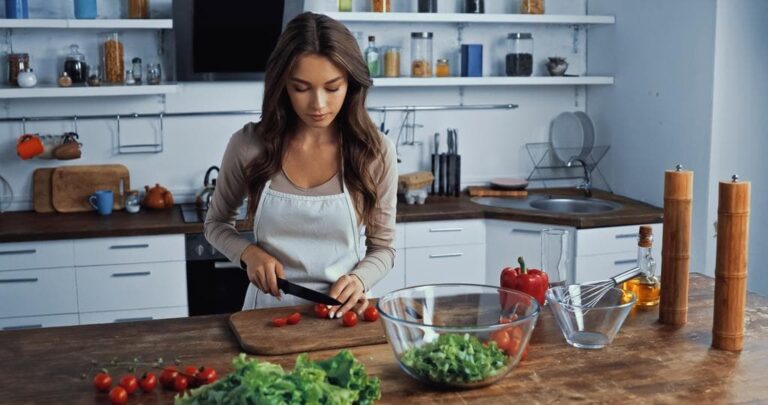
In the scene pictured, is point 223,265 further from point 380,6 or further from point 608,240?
point 608,240

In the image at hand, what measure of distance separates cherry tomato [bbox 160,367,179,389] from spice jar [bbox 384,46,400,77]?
2.92 meters

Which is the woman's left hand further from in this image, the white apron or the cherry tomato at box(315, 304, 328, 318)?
the white apron

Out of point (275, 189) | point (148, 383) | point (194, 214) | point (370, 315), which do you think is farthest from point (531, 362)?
point (194, 214)

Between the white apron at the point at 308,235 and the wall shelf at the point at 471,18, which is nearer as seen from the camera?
the white apron at the point at 308,235

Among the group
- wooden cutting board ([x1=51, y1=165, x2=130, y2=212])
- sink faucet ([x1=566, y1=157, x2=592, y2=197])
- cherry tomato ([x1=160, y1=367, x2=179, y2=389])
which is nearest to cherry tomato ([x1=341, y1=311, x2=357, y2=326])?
cherry tomato ([x1=160, y1=367, x2=179, y2=389])

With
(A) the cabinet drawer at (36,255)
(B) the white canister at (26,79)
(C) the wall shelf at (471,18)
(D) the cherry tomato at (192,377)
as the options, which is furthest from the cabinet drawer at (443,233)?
(D) the cherry tomato at (192,377)

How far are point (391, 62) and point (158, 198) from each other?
1.33 m

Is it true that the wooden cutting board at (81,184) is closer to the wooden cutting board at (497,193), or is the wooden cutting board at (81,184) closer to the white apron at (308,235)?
the wooden cutting board at (497,193)

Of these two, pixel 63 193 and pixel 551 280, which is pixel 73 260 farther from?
pixel 551 280

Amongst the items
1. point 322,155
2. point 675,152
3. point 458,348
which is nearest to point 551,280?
point 458,348

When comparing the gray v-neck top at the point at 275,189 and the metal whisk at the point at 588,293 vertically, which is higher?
the gray v-neck top at the point at 275,189

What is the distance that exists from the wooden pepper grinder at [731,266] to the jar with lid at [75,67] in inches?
121

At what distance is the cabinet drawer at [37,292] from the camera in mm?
3783

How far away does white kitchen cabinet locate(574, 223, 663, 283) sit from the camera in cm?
409
